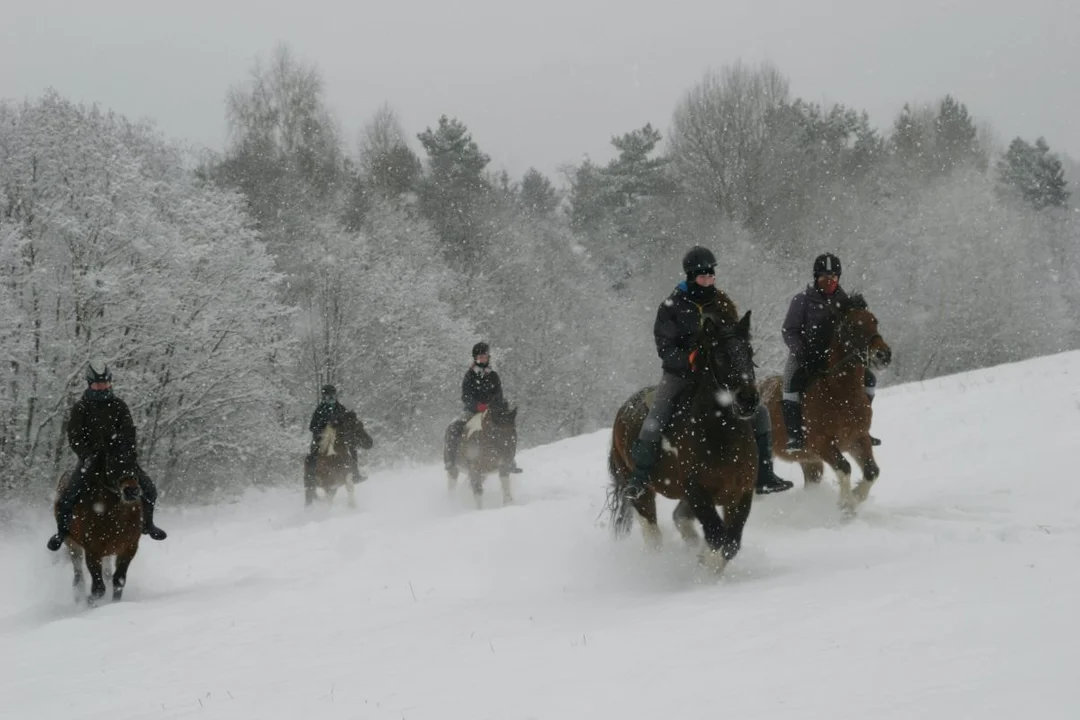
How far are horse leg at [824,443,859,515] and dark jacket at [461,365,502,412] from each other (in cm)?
693

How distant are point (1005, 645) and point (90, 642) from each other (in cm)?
662

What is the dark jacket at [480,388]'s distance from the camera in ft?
47.2

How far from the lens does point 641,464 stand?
7.12 meters

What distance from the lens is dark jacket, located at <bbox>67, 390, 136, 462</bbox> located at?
27.7 ft

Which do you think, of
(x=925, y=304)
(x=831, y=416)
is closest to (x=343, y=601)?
(x=831, y=416)

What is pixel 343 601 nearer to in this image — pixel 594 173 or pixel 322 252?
pixel 322 252

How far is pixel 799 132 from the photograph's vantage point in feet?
173

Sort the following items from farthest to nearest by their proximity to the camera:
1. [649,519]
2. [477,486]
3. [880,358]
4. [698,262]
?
[477,486]
[880,358]
[649,519]
[698,262]

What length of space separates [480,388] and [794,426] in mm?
6824

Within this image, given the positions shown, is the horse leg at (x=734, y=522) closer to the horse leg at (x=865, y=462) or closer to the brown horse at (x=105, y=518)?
the horse leg at (x=865, y=462)

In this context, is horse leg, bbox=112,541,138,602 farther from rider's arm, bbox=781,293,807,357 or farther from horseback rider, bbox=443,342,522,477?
rider's arm, bbox=781,293,807,357

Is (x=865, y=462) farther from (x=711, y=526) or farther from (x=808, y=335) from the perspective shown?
(x=711, y=526)

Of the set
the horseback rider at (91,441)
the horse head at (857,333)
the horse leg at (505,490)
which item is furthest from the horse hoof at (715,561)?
the horse leg at (505,490)

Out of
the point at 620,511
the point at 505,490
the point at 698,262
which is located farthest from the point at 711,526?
the point at 505,490
